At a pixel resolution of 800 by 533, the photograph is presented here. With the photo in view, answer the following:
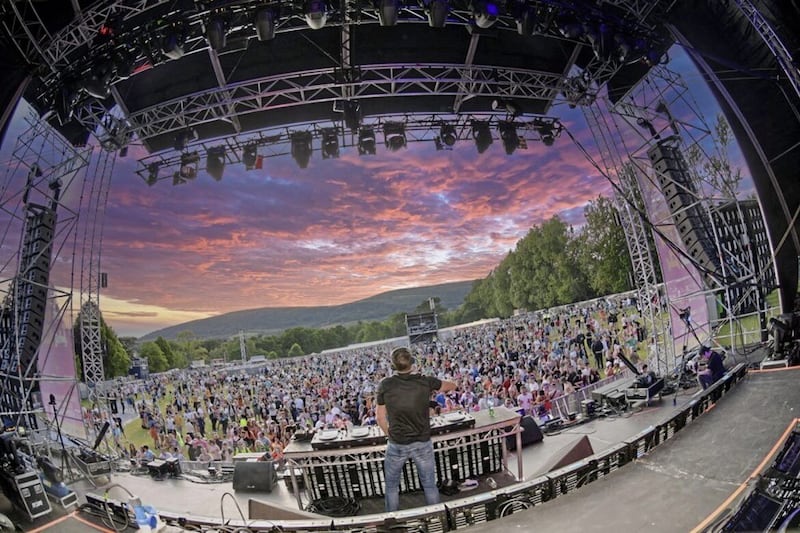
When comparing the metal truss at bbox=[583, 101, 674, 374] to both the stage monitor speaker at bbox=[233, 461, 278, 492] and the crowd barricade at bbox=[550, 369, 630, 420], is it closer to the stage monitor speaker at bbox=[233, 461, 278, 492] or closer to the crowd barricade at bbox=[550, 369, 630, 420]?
the crowd barricade at bbox=[550, 369, 630, 420]

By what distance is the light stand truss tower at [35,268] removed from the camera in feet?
13.8

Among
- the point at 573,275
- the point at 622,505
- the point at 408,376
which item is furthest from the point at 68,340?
the point at 573,275

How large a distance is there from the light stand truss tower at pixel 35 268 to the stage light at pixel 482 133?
5524 millimetres

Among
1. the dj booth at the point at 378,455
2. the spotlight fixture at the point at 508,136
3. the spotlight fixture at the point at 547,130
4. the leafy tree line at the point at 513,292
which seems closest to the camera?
the dj booth at the point at 378,455

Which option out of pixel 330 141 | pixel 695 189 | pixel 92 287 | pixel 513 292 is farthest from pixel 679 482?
pixel 92 287

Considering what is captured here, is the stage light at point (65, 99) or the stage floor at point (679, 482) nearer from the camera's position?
the stage floor at point (679, 482)

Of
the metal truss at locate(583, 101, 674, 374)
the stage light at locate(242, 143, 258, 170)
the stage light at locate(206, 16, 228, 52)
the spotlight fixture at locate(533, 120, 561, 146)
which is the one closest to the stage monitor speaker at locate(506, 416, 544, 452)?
the metal truss at locate(583, 101, 674, 374)

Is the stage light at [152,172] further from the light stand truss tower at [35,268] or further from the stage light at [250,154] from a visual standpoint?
the stage light at [250,154]

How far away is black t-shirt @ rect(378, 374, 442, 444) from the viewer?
7.41 feet

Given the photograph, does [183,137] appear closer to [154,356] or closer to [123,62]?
[123,62]

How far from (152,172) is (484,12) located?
16.2ft

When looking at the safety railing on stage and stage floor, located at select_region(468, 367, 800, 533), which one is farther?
the safety railing on stage

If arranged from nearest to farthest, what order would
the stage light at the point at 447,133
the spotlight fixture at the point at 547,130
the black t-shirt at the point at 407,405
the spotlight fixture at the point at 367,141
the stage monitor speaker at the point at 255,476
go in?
the black t-shirt at the point at 407,405 < the stage monitor speaker at the point at 255,476 < the spotlight fixture at the point at 367,141 < the stage light at the point at 447,133 < the spotlight fixture at the point at 547,130

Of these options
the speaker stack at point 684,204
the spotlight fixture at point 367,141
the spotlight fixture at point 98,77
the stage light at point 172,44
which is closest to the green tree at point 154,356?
the spotlight fixture at point 98,77
